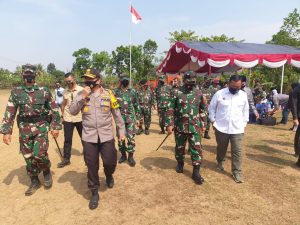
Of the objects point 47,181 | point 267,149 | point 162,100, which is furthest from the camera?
point 162,100

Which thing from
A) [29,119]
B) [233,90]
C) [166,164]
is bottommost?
[166,164]

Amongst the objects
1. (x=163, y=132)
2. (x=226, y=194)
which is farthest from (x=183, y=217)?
(x=163, y=132)

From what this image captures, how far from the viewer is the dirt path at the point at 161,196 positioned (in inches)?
153

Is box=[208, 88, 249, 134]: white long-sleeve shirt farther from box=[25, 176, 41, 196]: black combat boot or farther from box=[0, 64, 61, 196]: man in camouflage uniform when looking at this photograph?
box=[25, 176, 41, 196]: black combat boot

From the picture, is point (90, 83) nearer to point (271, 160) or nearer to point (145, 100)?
point (271, 160)

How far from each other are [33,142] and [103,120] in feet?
4.44

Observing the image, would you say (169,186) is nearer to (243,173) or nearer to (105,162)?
(105,162)

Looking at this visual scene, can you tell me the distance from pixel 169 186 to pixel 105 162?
1290 mm

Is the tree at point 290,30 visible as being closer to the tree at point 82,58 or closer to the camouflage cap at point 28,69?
the camouflage cap at point 28,69

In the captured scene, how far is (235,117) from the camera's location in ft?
16.7

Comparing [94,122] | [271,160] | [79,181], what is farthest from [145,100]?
[94,122]

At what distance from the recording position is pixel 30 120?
457 cm

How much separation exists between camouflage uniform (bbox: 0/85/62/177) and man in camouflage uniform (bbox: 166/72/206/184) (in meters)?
2.18

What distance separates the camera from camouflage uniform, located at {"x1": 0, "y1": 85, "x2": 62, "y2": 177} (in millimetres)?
4527
